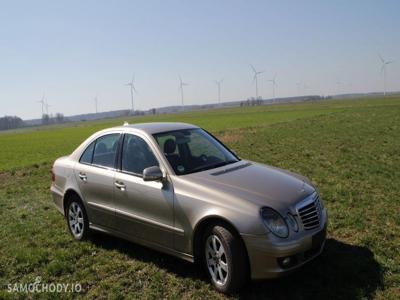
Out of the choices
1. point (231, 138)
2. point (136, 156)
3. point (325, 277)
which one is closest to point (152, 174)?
point (136, 156)

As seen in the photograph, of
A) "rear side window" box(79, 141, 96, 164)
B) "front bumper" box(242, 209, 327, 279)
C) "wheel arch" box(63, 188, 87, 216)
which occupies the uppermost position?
"rear side window" box(79, 141, 96, 164)

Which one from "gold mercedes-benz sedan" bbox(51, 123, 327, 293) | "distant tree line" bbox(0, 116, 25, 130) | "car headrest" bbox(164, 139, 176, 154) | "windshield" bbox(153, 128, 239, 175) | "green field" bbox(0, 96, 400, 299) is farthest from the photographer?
"distant tree line" bbox(0, 116, 25, 130)

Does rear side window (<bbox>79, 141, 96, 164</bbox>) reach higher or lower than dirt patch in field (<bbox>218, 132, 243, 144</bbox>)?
higher

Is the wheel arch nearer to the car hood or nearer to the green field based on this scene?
the green field

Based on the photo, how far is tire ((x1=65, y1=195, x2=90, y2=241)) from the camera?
6.23 metres

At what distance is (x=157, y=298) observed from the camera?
4457 mm

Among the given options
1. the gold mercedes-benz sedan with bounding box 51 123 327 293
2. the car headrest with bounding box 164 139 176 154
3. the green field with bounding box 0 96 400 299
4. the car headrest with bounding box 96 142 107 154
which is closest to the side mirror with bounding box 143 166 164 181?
the gold mercedes-benz sedan with bounding box 51 123 327 293

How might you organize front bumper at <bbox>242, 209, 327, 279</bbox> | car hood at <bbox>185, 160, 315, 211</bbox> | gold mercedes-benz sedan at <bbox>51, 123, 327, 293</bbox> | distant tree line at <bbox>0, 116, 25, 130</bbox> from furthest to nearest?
distant tree line at <bbox>0, 116, 25, 130</bbox> < car hood at <bbox>185, 160, 315, 211</bbox> < gold mercedes-benz sedan at <bbox>51, 123, 327, 293</bbox> < front bumper at <bbox>242, 209, 327, 279</bbox>

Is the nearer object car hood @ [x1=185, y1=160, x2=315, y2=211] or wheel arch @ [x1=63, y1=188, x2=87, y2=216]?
car hood @ [x1=185, y1=160, x2=315, y2=211]

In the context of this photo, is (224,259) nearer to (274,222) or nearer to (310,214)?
(274,222)

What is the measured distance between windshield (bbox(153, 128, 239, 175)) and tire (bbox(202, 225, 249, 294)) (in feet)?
3.08

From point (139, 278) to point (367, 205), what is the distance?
13.8ft

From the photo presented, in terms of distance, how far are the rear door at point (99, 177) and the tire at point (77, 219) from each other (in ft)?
0.70

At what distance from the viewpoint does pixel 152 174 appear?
4.80 meters
